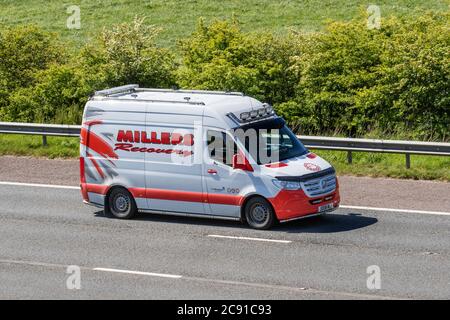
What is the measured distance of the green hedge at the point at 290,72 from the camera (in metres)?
25.1

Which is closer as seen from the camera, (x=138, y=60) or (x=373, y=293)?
(x=373, y=293)

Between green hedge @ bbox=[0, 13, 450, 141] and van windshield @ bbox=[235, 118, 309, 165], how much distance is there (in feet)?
19.7

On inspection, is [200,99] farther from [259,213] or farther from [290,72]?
[290,72]

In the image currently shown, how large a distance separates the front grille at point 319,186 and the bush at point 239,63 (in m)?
8.24

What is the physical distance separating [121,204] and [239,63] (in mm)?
9048

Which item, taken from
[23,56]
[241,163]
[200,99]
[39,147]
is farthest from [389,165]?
[23,56]

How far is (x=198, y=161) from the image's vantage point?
18.8 m

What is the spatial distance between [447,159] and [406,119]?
8.14ft

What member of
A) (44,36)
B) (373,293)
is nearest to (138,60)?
(44,36)

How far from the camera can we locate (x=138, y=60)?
28172 mm

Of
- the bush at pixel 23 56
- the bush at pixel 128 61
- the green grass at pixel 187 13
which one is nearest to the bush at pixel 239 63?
the bush at pixel 128 61

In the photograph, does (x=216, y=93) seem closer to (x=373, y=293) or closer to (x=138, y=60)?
(x=373, y=293)

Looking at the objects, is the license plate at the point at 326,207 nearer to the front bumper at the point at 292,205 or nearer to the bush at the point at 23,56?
the front bumper at the point at 292,205
